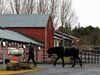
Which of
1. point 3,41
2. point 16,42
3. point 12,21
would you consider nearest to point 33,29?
point 12,21

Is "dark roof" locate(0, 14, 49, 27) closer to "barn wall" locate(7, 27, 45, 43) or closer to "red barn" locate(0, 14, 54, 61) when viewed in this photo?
"red barn" locate(0, 14, 54, 61)

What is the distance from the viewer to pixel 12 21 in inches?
2640

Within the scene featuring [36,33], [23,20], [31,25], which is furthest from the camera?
[23,20]

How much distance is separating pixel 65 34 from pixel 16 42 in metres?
47.3

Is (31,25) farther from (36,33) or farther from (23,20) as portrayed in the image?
(23,20)

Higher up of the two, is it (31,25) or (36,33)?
(31,25)

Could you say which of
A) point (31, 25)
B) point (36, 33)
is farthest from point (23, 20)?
point (36, 33)

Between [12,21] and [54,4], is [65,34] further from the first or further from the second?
[12,21]

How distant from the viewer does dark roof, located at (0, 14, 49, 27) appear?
65.9 m

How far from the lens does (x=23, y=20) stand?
6712 cm

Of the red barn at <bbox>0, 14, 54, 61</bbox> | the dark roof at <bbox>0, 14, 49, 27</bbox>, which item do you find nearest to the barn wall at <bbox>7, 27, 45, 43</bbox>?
the red barn at <bbox>0, 14, 54, 61</bbox>

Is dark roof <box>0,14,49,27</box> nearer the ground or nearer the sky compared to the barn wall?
nearer the sky

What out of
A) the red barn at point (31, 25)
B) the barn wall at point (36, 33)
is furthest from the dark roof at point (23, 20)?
the barn wall at point (36, 33)

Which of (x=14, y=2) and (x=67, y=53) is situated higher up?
(x=14, y=2)
